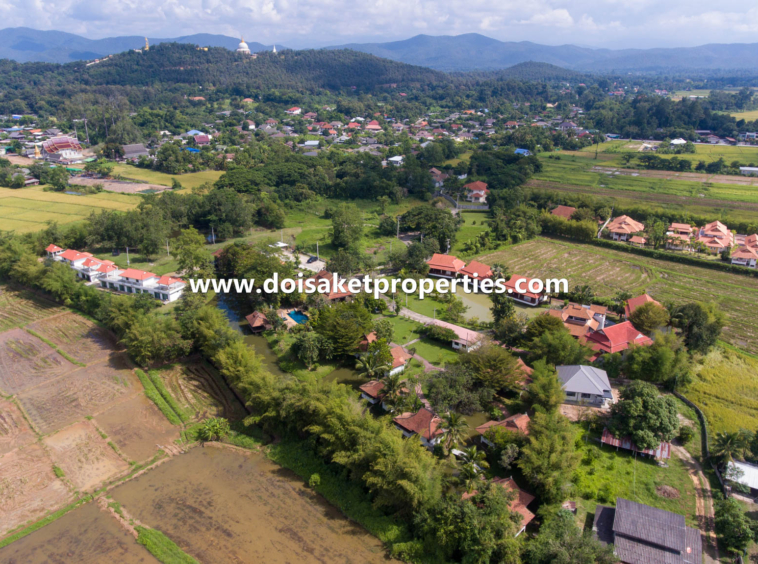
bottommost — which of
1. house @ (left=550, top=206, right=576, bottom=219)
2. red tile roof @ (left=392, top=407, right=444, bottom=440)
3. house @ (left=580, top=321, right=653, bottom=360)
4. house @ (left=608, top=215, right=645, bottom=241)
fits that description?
red tile roof @ (left=392, top=407, right=444, bottom=440)

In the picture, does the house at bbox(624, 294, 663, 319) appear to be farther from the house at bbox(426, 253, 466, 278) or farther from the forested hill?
the forested hill

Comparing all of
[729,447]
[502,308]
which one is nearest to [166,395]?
[502,308]

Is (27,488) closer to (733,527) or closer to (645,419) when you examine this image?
(645,419)

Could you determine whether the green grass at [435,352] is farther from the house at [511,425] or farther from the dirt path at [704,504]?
the dirt path at [704,504]

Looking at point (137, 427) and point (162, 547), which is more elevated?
point (137, 427)

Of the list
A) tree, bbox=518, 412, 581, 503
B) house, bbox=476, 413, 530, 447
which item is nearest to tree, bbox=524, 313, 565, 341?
house, bbox=476, 413, 530, 447

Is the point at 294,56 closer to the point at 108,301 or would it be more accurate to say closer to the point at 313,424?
the point at 108,301

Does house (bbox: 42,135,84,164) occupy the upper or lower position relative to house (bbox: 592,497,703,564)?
upper

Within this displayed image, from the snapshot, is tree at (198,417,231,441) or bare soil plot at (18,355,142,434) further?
bare soil plot at (18,355,142,434)
